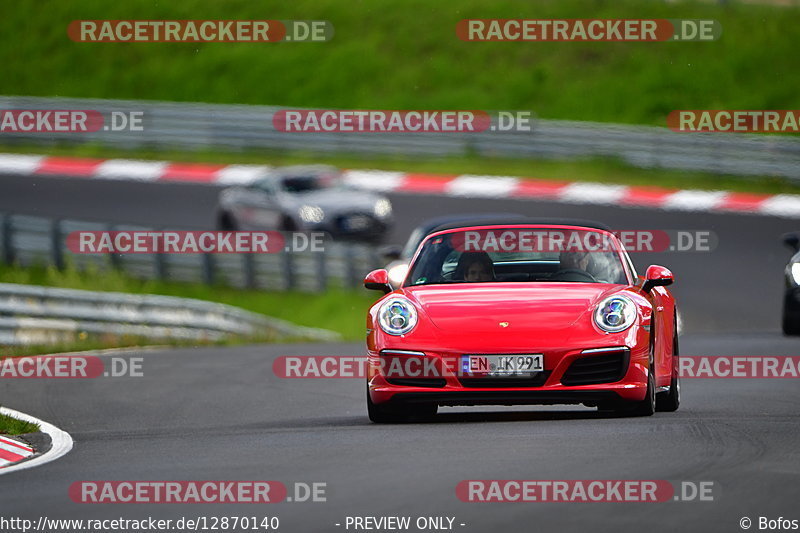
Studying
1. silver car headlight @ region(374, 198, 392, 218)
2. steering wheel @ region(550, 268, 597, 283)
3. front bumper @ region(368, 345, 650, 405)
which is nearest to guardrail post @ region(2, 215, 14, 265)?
silver car headlight @ region(374, 198, 392, 218)

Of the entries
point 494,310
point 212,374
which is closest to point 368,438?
point 494,310

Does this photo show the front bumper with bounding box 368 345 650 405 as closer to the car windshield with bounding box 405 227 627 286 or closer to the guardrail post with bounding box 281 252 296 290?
the car windshield with bounding box 405 227 627 286

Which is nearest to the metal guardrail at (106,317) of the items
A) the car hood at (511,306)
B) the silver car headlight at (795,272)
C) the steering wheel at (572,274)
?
the silver car headlight at (795,272)

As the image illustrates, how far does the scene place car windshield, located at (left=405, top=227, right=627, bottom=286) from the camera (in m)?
11.3

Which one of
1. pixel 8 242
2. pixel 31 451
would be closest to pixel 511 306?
pixel 31 451

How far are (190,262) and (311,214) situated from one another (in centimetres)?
209

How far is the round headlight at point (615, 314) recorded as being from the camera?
34.6 ft

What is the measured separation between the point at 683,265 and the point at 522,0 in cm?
1702

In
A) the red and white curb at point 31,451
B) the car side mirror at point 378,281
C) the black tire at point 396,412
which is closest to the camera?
the red and white curb at point 31,451

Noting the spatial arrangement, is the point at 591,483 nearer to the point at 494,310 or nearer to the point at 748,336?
the point at 494,310

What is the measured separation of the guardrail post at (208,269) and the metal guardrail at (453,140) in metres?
8.65

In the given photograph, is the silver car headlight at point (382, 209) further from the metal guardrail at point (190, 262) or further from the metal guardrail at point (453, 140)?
the metal guardrail at point (453, 140)

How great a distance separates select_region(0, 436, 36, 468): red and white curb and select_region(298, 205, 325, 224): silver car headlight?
17483 mm

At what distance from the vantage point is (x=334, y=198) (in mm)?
28344
